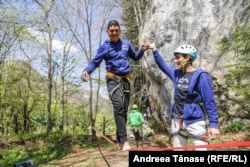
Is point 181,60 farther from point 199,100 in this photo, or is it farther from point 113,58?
point 113,58

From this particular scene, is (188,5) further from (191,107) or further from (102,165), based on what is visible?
(191,107)

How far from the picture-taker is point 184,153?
10.5ft

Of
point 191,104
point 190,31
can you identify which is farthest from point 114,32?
point 190,31

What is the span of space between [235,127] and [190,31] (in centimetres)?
508

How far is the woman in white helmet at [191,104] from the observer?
3529 mm

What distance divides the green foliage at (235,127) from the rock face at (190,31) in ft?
4.58

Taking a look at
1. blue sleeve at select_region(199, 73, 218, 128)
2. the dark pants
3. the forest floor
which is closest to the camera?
blue sleeve at select_region(199, 73, 218, 128)

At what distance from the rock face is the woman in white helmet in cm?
1076

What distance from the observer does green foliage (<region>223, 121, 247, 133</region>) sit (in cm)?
1343

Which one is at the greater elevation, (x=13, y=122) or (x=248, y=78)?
(x=248, y=78)

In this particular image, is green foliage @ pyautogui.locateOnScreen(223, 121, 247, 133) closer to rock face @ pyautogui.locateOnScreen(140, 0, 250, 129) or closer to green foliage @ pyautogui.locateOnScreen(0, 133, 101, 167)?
rock face @ pyautogui.locateOnScreen(140, 0, 250, 129)

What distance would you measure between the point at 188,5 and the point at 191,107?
13.1m

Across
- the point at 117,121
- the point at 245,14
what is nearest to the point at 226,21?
the point at 245,14

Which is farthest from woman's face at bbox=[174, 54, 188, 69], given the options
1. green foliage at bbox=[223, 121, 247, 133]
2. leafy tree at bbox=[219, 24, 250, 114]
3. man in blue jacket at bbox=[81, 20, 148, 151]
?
green foliage at bbox=[223, 121, 247, 133]
